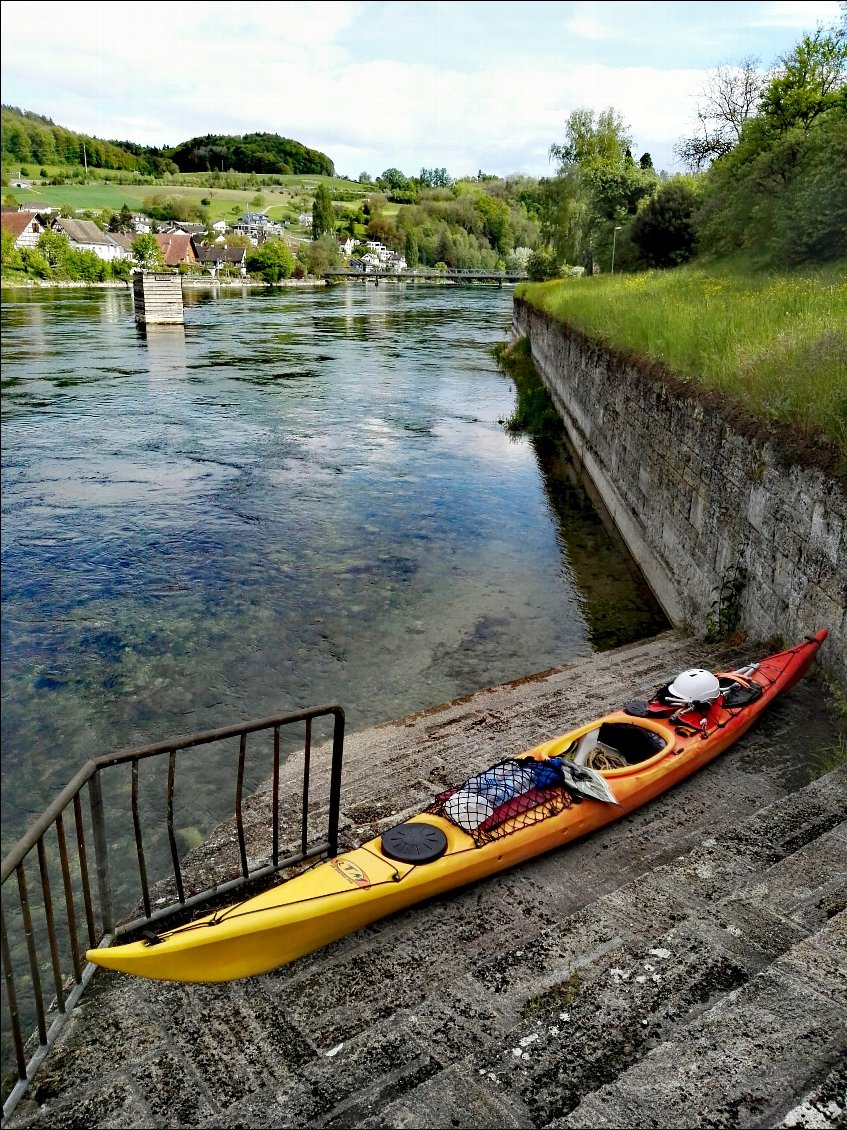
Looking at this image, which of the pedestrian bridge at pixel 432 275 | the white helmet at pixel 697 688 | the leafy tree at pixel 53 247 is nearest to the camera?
the white helmet at pixel 697 688

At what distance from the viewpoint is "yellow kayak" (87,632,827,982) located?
3.02 meters

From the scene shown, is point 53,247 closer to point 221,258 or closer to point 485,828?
point 221,258

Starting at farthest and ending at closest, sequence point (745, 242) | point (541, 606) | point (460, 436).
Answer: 1. point (745, 242)
2. point (460, 436)
3. point (541, 606)

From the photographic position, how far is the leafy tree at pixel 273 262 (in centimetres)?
7294

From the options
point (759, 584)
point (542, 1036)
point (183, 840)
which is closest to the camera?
point (542, 1036)

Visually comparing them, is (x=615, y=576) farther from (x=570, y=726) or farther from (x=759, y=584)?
(x=570, y=726)

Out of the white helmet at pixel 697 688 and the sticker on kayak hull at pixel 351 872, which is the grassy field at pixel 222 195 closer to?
the white helmet at pixel 697 688

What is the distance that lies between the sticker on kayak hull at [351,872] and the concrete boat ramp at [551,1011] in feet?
0.78

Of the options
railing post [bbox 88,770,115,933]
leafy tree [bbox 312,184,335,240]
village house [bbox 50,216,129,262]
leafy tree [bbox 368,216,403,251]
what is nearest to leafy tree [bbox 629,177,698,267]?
railing post [bbox 88,770,115,933]

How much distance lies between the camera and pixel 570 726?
532 centimetres

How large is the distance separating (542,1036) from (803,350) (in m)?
5.95

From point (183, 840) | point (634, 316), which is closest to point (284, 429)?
point (634, 316)

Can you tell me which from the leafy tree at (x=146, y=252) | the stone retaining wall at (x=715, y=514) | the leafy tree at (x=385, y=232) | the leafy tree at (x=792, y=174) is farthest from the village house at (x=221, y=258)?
the stone retaining wall at (x=715, y=514)

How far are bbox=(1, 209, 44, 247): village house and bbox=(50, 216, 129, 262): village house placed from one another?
282 centimetres
